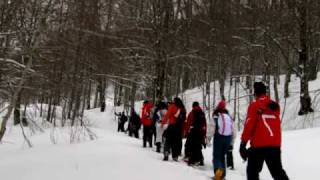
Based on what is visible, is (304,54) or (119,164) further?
(304,54)

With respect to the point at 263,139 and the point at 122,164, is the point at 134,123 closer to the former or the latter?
the point at 122,164

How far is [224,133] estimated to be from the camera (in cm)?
1120

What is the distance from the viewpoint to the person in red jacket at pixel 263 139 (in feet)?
27.0

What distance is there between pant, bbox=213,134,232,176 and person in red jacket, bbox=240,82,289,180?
2.84 metres

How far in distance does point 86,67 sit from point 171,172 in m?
3.61

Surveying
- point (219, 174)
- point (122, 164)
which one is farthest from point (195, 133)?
point (219, 174)

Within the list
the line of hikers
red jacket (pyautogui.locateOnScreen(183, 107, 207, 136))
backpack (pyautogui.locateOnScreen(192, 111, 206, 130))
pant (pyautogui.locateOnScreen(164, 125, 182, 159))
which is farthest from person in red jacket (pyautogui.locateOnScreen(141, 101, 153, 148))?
backpack (pyautogui.locateOnScreen(192, 111, 206, 130))

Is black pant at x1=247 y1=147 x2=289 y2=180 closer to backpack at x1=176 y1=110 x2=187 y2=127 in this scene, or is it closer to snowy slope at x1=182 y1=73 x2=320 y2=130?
backpack at x1=176 y1=110 x2=187 y2=127

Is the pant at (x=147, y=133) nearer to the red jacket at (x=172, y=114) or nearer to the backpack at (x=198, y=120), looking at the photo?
the red jacket at (x=172, y=114)

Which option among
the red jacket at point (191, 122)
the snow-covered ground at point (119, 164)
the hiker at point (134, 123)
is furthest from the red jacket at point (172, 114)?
the hiker at point (134, 123)

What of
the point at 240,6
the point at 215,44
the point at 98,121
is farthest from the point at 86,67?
the point at 98,121

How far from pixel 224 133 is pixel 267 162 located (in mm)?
2976

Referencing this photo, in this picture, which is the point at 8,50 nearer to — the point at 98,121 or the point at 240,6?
the point at 240,6

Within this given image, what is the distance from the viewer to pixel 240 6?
29.8 metres
